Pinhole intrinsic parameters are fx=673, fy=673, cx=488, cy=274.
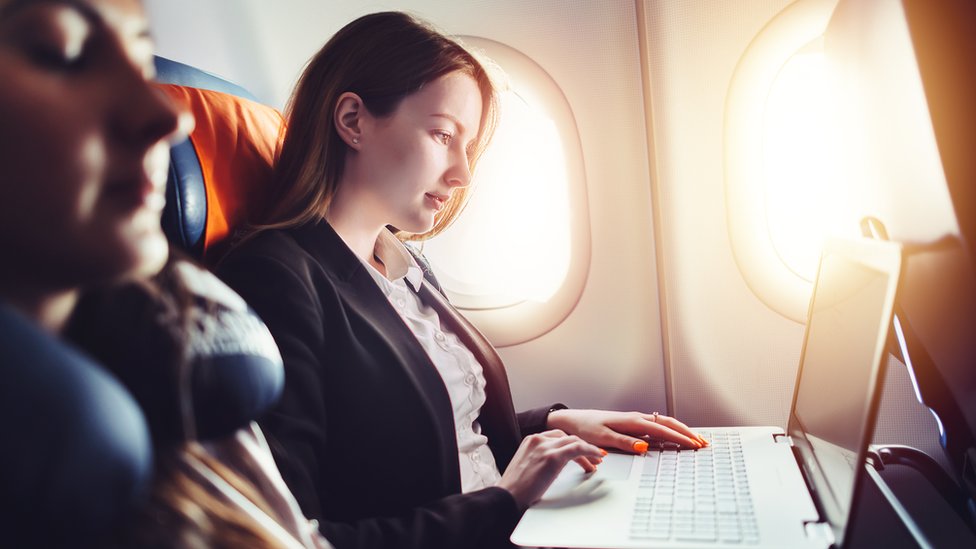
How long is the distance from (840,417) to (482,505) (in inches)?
21.0

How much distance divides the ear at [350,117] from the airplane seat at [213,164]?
0.50ft

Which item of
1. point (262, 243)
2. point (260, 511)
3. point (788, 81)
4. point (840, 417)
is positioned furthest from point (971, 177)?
point (788, 81)

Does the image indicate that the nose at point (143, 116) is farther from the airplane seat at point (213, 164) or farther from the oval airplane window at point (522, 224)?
the oval airplane window at point (522, 224)

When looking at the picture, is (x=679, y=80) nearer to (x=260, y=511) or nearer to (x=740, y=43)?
(x=740, y=43)

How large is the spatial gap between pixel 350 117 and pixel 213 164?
29cm

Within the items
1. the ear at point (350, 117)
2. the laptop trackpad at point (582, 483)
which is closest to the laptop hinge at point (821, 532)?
the laptop trackpad at point (582, 483)

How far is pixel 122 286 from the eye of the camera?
0.52 metres

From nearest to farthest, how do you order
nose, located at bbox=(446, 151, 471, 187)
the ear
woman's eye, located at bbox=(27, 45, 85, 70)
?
woman's eye, located at bbox=(27, 45, 85, 70) < the ear < nose, located at bbox=(446, 151, 471, 187)

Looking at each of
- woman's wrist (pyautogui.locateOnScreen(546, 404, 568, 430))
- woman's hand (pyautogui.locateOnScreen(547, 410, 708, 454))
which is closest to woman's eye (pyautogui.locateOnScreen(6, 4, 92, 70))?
woman's hand (pyautogui.locateOnScreen(547, 410, 708, 454))

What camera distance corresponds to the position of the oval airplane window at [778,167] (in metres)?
1.68

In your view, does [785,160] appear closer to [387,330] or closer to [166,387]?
[387,330]

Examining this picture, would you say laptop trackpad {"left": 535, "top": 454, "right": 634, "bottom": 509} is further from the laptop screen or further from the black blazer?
the laptop screen

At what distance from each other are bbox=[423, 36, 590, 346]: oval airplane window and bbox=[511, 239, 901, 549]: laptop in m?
0.68

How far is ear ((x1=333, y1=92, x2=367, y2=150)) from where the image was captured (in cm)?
133
